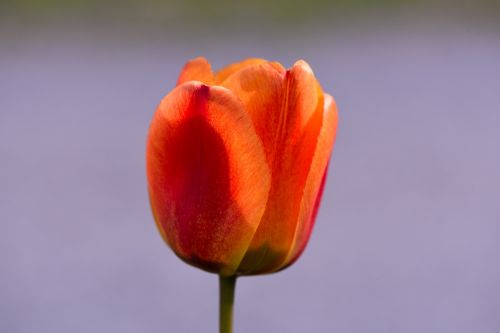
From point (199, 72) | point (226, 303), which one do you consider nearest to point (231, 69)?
point (199, 72)

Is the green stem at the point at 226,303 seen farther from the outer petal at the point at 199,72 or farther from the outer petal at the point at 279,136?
the outer petal at the point at 199,72

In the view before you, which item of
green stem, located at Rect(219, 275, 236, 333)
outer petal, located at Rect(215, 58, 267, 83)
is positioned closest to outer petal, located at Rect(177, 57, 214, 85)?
outer petal, located at Rect(215, 58, 267, 83)

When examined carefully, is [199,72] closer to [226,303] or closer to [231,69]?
[231,69]

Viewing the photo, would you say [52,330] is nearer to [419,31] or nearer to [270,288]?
[270,288]

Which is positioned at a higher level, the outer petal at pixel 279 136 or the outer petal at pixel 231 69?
the outer petal at pixel 231 69

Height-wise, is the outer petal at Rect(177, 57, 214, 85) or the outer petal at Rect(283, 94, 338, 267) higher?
the outer petal at Rect(177, 57, 214, 85)

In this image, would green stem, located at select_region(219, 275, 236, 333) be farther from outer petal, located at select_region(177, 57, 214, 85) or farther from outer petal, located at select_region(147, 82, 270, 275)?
outer petal, located at select_region(177, 57, 214, 85)

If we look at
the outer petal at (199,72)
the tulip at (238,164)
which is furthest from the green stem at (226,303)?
the outer petal at (199,72)

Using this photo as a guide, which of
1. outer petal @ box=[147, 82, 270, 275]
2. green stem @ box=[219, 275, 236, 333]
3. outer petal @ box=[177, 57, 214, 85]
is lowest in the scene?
green stem @ box=[219, 275, 236, 333]
